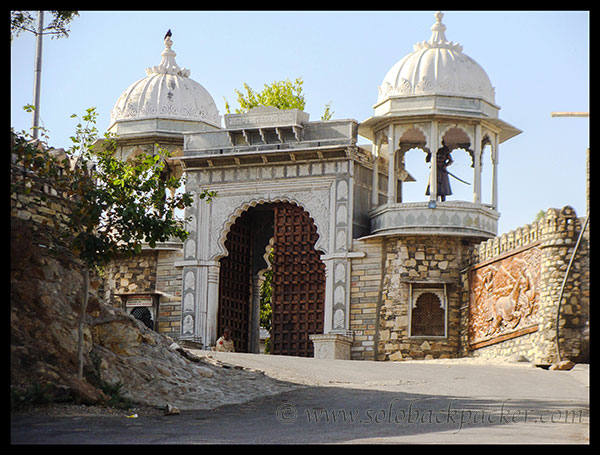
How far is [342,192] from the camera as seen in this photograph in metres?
27.7

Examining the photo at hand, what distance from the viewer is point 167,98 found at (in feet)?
103

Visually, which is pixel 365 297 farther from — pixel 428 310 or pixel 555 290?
pixel 555 290

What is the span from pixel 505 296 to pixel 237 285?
8.23m

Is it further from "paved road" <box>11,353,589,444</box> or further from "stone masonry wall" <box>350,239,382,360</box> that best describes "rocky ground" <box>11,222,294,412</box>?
"stone masonry wall" <box>350,239,382,360</box>

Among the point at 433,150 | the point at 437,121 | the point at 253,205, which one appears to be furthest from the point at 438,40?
the point at 253,205

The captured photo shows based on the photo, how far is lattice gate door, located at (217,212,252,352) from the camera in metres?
29.1

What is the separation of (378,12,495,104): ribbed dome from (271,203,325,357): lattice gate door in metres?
3.92

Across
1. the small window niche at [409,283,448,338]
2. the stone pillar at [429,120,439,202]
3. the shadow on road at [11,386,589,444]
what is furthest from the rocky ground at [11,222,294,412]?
the stone pillar at [429,120,439,202]

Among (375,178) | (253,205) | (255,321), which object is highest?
(375,178)

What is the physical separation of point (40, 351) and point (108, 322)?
2396 millimetres

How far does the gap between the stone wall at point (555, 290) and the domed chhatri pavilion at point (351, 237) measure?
72cm

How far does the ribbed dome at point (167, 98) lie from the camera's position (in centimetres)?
3141

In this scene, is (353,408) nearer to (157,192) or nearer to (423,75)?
(157,192)

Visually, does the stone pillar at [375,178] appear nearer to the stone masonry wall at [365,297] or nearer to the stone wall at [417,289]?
the stone masonry wall at [365,297]
